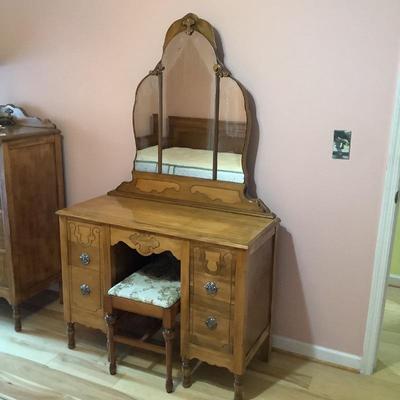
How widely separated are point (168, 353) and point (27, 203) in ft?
3.86

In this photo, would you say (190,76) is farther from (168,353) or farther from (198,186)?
(168,353)

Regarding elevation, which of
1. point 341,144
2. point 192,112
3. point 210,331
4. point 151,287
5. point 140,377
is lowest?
point 140,377

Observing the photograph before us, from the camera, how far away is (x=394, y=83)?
2.02 metres

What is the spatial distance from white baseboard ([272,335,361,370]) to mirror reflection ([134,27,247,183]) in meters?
0.90

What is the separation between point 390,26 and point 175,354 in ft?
6.01

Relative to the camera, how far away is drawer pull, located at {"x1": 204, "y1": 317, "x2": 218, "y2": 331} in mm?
2045

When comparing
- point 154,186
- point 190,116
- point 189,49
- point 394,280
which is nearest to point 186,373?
point 154,186

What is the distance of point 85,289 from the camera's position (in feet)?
7.71

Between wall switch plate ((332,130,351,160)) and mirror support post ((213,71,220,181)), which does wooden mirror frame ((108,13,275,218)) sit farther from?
wall switch plate ((332,130,351,160))

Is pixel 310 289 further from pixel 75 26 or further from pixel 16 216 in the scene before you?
pixel 75 26

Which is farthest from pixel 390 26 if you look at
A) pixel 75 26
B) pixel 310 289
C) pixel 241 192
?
pixel 75 26

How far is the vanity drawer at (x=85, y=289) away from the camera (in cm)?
232

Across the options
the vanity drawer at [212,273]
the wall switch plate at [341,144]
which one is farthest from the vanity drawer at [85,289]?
the wall switch plate at [341,144]

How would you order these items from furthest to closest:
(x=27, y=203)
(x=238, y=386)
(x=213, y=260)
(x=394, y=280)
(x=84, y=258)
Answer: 1. (x=394, y=280)
2. (x=27, y=203)
3. (x=84, y=258)
4. (x=238, y=386)
5. (x=213, y=260)
